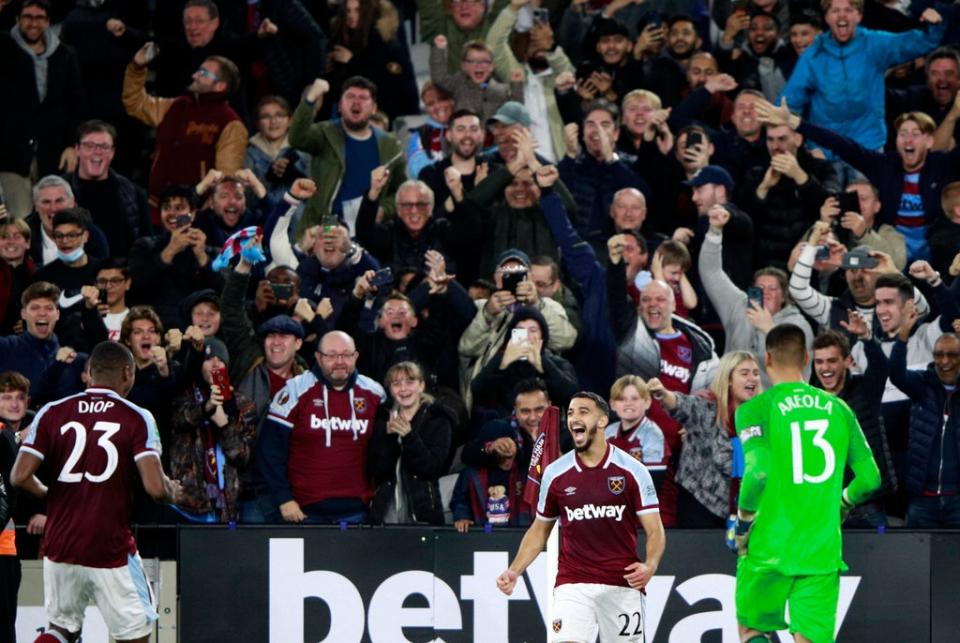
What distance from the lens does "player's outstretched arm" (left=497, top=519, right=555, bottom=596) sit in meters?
11.3

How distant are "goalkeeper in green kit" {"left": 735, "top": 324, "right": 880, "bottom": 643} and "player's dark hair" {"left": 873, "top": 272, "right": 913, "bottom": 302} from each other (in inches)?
133

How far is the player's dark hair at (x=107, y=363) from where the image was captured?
11648 millimetres

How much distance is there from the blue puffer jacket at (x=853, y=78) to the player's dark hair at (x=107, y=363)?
820 centimetres

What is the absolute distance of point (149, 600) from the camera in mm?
11727

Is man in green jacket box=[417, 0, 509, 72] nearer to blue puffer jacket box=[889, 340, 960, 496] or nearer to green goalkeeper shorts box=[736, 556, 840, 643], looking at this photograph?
blue puffer jacket box=[889, 340, 960, 496]

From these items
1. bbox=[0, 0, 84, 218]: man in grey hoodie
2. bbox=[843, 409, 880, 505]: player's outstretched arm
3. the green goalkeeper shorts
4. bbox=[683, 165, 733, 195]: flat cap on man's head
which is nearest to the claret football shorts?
the green goalkeeper shorts

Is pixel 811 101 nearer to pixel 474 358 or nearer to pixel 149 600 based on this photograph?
pixel 474 358

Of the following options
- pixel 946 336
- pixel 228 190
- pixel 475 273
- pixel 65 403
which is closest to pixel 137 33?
pixel 228 190

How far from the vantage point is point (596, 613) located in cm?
1162

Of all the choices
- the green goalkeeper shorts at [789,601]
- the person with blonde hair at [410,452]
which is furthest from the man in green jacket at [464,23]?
the green goalkeeper shorts at [789,601]

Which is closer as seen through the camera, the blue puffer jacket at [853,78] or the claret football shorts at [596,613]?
the claret football shorts at [596,613]

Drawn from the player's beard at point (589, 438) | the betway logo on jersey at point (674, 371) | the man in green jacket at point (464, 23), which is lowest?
the player's beard at point (589, 438)

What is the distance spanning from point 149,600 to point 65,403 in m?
1.34

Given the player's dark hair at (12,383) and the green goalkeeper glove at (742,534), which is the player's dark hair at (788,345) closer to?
the green goalkeeper glove at (742,534)
